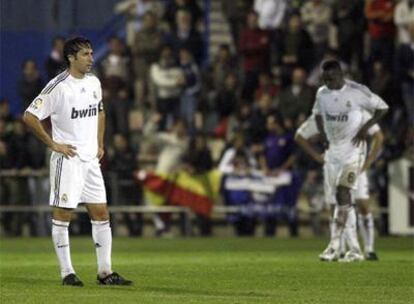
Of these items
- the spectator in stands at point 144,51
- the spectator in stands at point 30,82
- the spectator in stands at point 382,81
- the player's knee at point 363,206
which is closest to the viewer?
the player's knee at point 363,206

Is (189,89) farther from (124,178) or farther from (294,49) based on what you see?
(294,49)

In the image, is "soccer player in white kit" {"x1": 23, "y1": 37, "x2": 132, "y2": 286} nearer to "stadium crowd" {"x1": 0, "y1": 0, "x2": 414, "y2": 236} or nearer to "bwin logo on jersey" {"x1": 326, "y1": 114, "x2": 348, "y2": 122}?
"bwin logo on jersey" {"x1": 326, "y1": 114, "x2": 348, "y2": 122}

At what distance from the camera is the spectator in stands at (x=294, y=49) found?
1188 inches

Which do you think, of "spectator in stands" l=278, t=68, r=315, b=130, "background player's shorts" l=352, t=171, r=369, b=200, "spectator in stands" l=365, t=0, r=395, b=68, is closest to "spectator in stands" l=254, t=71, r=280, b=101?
"spectator in stands" l=278, t=68, r=315, b=130

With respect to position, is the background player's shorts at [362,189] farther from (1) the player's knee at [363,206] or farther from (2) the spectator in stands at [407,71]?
(2) the spectator in stands at [407,71]

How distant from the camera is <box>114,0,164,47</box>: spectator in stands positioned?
3388 cm

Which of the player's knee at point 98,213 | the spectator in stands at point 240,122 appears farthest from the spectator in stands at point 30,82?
the player's knee at point 98,213

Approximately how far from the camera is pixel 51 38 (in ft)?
109

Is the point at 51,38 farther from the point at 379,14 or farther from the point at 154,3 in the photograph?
the point at 379,14

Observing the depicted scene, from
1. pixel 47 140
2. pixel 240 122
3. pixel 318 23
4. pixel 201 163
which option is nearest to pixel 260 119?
pixel 240 122

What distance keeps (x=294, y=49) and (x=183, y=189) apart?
3.49 metres

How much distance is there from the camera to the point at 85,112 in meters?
15.5

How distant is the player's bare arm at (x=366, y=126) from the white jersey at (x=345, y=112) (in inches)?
1.7

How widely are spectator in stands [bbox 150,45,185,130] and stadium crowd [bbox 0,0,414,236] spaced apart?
3 centimetres
